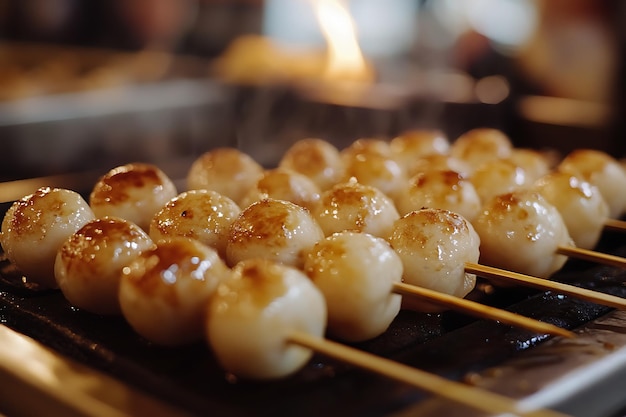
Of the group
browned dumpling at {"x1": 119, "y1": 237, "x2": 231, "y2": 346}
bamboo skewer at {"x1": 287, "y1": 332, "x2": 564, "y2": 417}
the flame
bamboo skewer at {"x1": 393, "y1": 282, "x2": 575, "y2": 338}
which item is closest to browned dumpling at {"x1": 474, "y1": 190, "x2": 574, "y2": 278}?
bamboo skewer at {"x1": 393, "y1": 282, "x2": 575, "y2": 338}

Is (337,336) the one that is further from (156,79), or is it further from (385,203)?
(156,79)

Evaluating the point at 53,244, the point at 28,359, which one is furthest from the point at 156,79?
the point at 28,359

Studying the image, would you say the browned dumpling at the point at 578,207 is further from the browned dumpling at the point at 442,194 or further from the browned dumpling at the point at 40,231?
the browned dumpling at the point at 40,231

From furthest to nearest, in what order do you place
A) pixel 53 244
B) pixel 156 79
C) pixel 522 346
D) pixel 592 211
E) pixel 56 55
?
pixel 56 55 → pixel 156 79 → pixel 592 211 → pixel 53 244 → pixel 522 346

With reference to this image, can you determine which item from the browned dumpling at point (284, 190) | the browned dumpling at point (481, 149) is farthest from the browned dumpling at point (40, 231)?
the browned dumpling at point (481, 149)

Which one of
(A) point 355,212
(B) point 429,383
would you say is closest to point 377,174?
(A) point 355,212

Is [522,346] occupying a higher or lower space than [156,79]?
higher

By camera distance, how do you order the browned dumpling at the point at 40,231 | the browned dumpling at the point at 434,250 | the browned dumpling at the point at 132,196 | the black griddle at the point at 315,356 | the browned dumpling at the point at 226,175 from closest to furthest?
the black griddle at the point at 315,356, the browned dumpling at the point at 434,250, the browned dumpling at the point at 40,231, the browned dumpling at the point at 132,196, the browned dumpling at the point at 226,175
